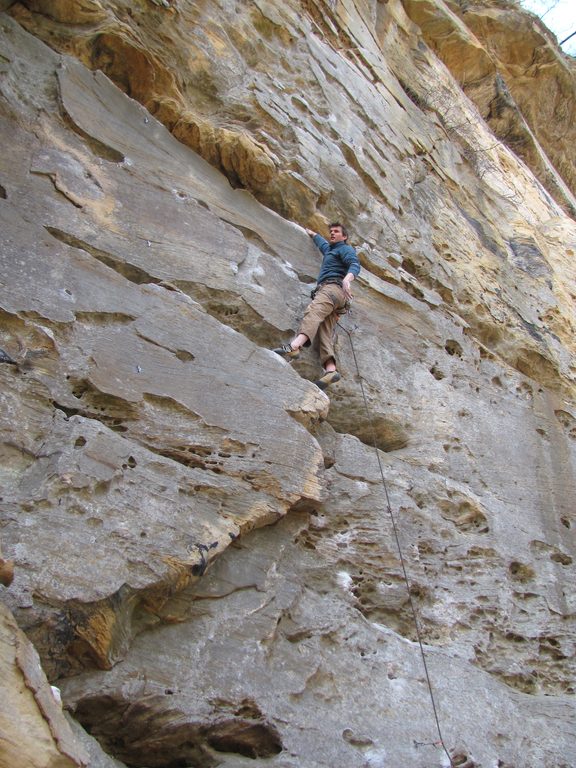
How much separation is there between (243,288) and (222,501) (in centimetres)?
214

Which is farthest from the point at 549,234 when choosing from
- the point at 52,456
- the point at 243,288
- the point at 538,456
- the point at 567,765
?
the point at 52,456

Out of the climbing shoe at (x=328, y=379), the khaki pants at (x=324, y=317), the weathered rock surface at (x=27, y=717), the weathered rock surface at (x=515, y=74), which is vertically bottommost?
the weathered rock surface at (x=27, y=717)

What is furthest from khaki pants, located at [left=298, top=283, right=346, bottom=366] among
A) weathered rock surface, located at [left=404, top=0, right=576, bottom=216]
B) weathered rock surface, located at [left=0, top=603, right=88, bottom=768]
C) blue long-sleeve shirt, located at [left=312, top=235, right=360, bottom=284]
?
weathered rock surface, located at [left=404, top=0, right=576, bottom=216]

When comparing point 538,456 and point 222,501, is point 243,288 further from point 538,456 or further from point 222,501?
point 538,456

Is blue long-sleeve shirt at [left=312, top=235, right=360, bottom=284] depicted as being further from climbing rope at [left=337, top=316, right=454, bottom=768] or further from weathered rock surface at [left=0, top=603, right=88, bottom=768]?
weathered rock surface at [left=0, top=603, right=88, bottom=768]

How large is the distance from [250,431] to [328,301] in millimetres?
1757

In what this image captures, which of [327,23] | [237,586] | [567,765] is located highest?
[327,23]

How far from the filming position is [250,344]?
17.8 ft

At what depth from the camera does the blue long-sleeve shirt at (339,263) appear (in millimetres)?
6449

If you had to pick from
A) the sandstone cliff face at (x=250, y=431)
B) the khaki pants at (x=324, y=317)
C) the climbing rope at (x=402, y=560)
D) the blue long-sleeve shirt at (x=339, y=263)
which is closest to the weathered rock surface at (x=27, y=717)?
the sandstone cliff face at (x=250, y=431)

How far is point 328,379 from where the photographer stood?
575cm

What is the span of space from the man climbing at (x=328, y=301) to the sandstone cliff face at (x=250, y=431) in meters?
0.18

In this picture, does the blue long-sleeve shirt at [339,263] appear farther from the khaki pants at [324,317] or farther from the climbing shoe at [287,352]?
the climbing shoe at [287,352]

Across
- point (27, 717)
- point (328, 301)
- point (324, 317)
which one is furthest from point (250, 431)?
point (27, 717)
